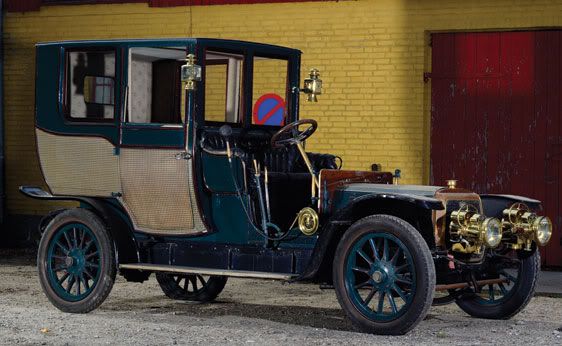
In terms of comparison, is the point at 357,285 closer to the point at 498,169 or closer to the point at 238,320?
the point at 238,320

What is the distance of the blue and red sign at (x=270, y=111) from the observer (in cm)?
1043

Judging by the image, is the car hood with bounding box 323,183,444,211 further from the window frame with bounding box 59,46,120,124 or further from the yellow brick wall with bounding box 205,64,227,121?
the window frame with bounding box 59,46,120,124

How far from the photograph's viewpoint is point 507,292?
9.66 metres

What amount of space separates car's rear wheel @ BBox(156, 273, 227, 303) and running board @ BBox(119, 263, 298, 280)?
108cm

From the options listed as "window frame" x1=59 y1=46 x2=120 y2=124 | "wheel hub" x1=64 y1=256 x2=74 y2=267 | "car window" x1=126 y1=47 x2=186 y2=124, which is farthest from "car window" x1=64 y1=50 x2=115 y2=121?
"wheel hub" x1=64 y1=256 x2=74 y2=267

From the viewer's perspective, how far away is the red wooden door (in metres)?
13.9

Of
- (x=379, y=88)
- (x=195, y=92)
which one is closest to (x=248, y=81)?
(x=195, y=92)

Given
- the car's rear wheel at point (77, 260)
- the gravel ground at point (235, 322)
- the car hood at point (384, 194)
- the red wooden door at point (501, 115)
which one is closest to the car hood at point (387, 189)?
the car hood at point (384, 194)

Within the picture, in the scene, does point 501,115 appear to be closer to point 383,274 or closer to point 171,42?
point 171,42

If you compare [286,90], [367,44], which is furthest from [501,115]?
[286,90]

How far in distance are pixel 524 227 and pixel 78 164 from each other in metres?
3.41

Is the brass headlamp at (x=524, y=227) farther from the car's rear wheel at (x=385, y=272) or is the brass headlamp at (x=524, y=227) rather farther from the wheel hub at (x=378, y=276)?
the wheel hub at (x=378, y=276)

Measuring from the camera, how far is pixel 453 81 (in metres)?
14.4

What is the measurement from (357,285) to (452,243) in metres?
0.70
